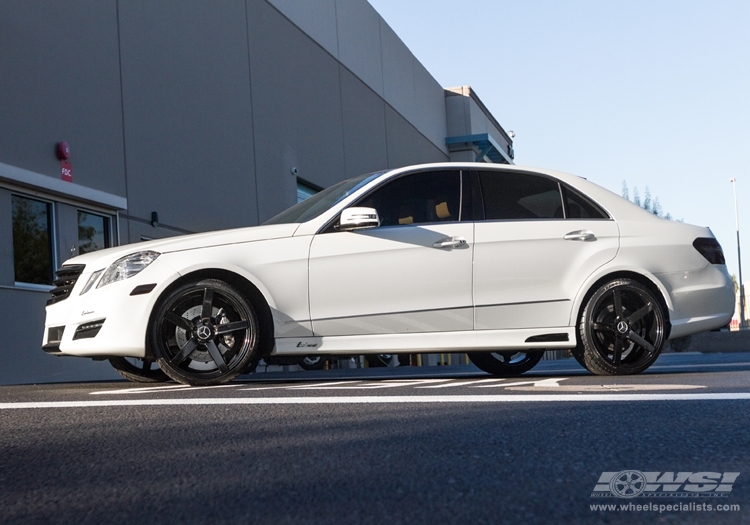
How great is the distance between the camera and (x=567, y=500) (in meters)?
2.73

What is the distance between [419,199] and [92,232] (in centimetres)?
841

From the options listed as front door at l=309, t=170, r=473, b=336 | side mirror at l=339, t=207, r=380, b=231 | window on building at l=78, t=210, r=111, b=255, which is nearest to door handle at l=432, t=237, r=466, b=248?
front door at l=309, t=170, r=473, b=336

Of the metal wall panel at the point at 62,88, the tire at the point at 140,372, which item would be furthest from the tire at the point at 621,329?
the metal wall panel at the point at 62,88

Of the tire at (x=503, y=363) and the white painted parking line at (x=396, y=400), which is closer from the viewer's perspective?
the white painted parking line at (x=396, y=400)

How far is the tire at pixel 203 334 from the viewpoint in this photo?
6.63m

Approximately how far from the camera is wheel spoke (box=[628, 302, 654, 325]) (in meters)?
7.36

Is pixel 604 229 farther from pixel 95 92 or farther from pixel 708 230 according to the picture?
pixel 95 92

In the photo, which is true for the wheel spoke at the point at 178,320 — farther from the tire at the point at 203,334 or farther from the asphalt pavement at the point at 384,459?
the asphalt pavement at the point at 384,459

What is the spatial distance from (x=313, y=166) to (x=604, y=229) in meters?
16.6

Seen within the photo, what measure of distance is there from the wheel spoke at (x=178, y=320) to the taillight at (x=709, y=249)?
154 inches

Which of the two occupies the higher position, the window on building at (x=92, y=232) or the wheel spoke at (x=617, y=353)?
the window on building at (x=92, y=232)

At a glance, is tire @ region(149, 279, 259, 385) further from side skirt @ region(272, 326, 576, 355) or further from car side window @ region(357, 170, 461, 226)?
car side window @ region(357, 170, 461, 226)

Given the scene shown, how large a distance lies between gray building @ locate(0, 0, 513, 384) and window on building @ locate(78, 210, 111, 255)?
0.03 metres

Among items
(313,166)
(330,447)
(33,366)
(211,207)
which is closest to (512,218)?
(330,447)
